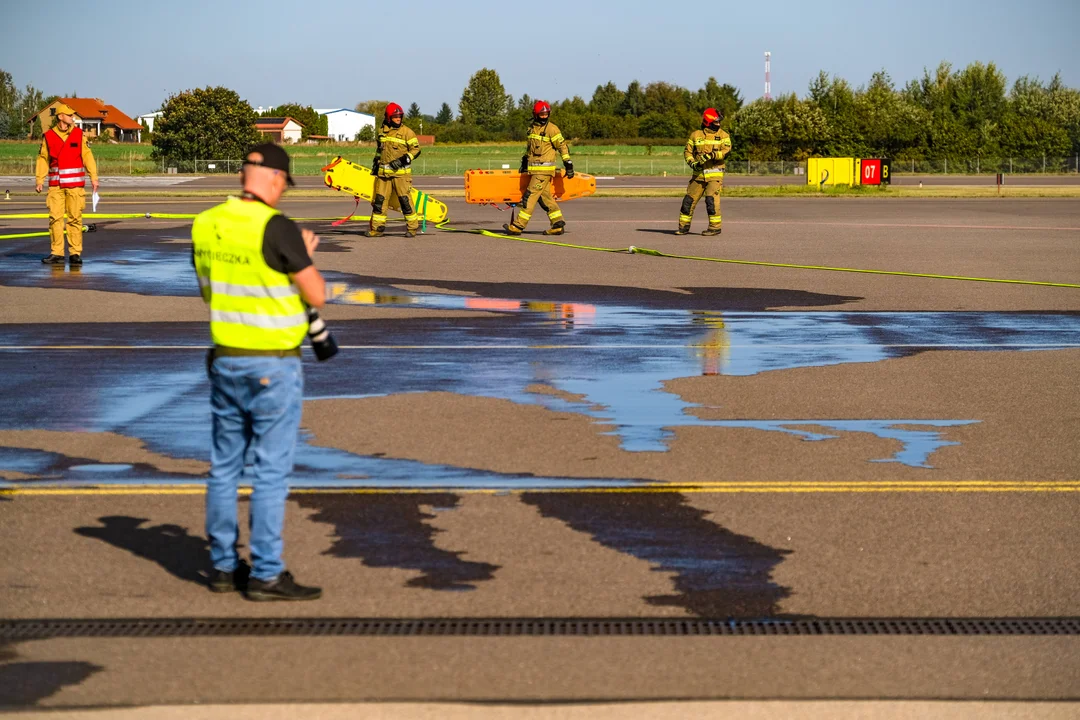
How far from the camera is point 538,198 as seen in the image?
24.2m

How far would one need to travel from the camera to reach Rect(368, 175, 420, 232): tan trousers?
2420 cm

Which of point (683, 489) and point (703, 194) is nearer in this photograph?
point (683, 489)

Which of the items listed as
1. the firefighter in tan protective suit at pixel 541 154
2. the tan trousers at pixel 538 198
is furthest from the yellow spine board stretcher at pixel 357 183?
the firefighter in tan protective suit at pixel 541 154

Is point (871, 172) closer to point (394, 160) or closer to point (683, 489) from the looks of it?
point (394, 160)

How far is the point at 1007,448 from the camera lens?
339 inches

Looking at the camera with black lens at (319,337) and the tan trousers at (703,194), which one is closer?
the camera with black lens at (319,337)

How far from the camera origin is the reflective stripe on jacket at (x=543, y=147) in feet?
77.5

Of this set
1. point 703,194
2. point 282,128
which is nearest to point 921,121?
point 703,194

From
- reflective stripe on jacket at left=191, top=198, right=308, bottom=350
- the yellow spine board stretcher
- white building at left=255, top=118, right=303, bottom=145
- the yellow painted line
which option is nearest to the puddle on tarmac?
the yellow painted line

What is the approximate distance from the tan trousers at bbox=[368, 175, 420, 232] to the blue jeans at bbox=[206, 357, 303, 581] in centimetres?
1843

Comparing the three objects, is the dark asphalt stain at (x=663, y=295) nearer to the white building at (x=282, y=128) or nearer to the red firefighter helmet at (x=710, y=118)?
the red firefighter helmet at (x=710, y=118)

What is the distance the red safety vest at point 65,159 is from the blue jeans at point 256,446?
1361 centimetres

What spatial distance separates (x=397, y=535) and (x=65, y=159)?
13.3m

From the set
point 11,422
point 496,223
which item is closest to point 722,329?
point 11,422
